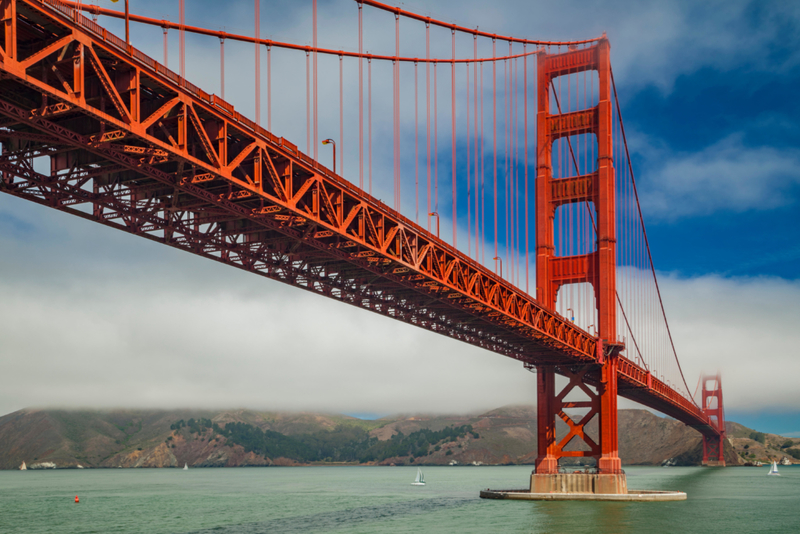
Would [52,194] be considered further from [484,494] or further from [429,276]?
[484,494]

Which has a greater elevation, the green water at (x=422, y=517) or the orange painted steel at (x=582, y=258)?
the orange painted steel at (x=582, y=258)

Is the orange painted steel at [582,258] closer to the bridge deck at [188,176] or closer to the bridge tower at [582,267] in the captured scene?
the bridge tower at [582,267]

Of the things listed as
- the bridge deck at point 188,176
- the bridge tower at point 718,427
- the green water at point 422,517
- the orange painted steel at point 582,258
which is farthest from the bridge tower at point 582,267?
the bridge tower at point 718,427

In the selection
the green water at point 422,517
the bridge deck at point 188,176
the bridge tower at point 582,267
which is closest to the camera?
the bridge deck at point 188,176

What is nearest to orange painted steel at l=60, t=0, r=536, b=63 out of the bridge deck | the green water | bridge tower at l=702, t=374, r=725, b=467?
the bridge deck

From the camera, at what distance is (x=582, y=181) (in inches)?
2343

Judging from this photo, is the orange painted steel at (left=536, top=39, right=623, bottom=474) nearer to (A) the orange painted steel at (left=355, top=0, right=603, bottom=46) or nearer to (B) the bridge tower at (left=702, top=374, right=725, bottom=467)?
(A) the orange painted steel at (left=355, top=0, right=603, bottom=46)

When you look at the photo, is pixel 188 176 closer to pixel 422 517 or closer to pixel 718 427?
pixel 422 517

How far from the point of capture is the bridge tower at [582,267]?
2226 inches

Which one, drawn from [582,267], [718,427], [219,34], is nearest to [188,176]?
[219,34]

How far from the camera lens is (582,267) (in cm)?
5828

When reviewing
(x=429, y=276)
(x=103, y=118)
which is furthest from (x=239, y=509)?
(x=103, y=118)

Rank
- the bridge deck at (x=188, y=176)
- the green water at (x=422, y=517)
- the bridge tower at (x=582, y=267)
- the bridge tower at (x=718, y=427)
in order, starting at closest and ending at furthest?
the bridge deck at (x=188, y=176)
the green water at (x=422, y=517)
the bridge tower at (x=582, y=267)
the bridge tower at (x=718, y=427)

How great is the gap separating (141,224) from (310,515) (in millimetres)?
37669
